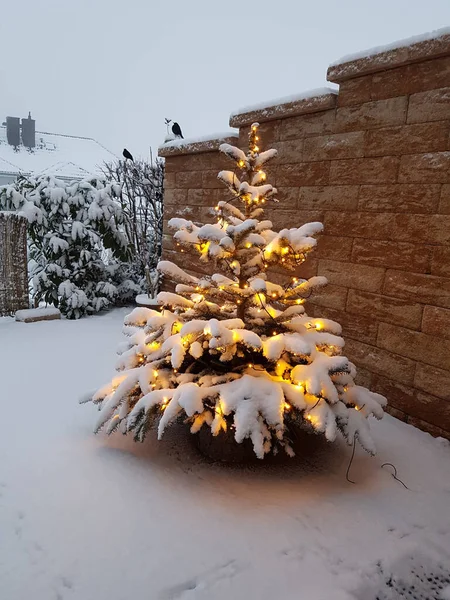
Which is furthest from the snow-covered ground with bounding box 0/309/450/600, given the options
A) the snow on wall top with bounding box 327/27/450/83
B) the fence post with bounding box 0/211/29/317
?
the fence post with bounding box 0/211/29/317

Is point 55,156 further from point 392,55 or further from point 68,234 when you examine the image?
point 392,55

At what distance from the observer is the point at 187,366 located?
2.21m

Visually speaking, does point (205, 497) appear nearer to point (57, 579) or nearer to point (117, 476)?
point (117, 476)

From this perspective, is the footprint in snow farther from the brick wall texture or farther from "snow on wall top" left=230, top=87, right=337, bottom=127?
"snow on wall top" left=230, top=87, right=337, bottom=127

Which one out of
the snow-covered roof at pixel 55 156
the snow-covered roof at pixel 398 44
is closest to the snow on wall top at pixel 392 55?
the snow-covered roof at pixel 398 44

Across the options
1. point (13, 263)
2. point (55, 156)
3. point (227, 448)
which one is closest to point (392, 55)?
point (227, 448)

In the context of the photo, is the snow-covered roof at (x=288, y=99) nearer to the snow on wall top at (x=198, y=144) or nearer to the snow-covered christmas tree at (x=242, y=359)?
the snow on wall top at (x=198, y=144)

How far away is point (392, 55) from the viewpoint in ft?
8.23

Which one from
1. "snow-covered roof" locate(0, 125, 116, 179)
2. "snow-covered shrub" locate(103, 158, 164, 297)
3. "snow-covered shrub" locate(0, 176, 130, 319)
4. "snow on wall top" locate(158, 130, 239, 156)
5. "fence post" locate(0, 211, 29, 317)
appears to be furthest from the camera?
"snow-covered roof" locate(0, 125, 116, 179)

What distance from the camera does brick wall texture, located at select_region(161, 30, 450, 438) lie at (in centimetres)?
238

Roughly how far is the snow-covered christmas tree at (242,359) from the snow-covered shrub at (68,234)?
11.1ft

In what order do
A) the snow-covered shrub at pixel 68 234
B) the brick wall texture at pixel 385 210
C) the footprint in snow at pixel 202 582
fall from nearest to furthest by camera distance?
the footprint in snow at pixel 202 582
the brick wall texture at pixel 385 210
the snow-covered shrub at pixel 68 234

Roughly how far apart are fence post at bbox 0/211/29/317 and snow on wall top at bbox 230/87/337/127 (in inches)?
118

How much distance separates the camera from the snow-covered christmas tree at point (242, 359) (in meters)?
1.87
